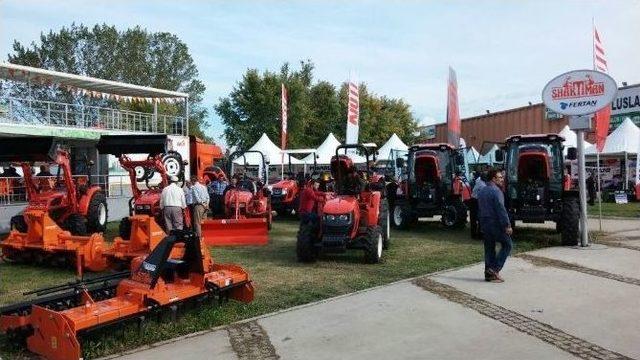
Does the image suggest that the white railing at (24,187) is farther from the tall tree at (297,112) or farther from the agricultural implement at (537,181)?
the tall tree at (297,112)

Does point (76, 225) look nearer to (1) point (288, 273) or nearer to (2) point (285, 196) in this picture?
(1) point (288, 273)

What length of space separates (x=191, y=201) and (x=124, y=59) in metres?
36.7

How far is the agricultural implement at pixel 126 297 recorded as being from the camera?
5.27m

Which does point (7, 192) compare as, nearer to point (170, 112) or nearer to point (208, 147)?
point (208, 147)

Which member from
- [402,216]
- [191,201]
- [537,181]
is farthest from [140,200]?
[537,181]

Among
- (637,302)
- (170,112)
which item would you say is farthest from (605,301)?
(170,112)

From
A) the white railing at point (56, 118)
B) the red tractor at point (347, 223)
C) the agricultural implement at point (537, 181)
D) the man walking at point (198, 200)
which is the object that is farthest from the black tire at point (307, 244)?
the white railing at point (56, 118)

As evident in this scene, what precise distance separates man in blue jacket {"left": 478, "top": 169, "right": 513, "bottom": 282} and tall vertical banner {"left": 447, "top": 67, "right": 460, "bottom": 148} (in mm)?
10557

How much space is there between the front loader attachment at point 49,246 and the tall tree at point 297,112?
28.2 metres

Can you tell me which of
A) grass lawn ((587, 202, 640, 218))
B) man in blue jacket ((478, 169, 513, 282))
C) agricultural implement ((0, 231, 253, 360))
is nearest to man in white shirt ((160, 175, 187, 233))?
agricultural implement ((0, 231, 253, 360))

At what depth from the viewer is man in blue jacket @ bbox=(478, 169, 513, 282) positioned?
8.23 meters

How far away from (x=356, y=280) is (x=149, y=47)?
4474 cm

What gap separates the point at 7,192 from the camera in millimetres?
16516

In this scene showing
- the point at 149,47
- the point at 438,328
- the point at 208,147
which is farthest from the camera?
the point at 149,47
